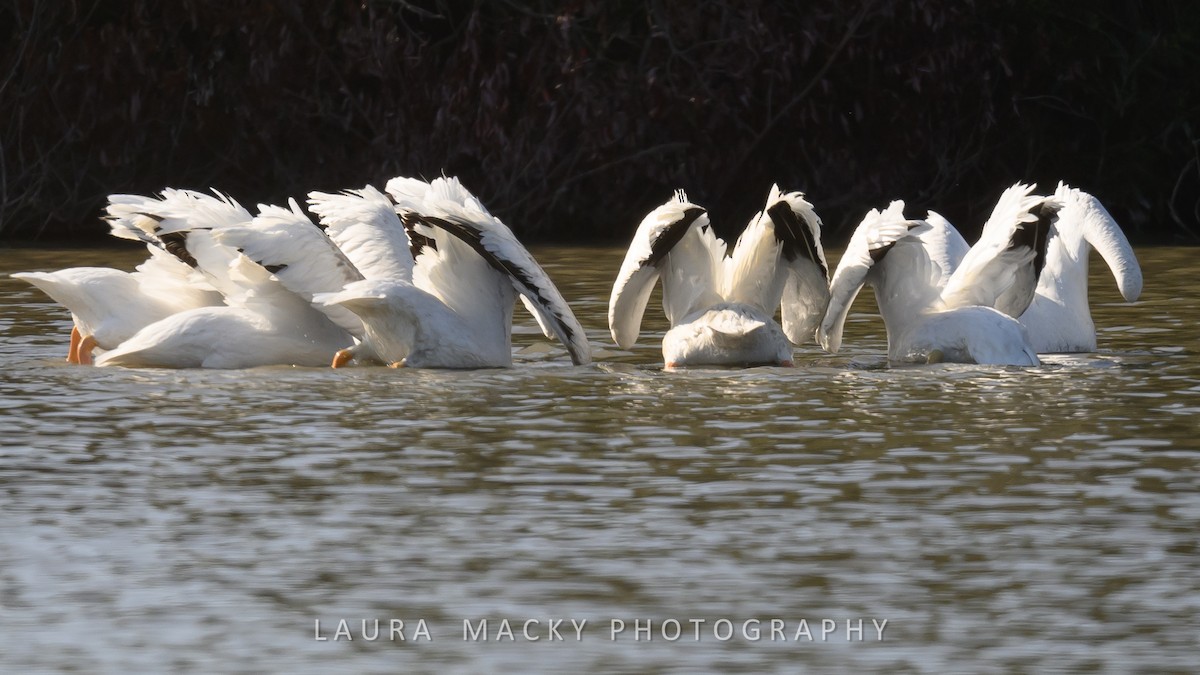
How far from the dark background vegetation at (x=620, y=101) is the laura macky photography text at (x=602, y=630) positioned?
15.8m

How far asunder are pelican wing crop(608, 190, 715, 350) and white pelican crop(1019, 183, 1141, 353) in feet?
5.42

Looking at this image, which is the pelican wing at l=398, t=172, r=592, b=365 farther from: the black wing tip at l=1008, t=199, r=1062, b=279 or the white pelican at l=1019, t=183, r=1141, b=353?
the white pelican at l=1019, t=183, r=1141, b=353

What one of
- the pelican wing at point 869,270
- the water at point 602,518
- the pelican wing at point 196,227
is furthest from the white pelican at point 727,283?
the pelican wing at point 196,227

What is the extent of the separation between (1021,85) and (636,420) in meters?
14.1

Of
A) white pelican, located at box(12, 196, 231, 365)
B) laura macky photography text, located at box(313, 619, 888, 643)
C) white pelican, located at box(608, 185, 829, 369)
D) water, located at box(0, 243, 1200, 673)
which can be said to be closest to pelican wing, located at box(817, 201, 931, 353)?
white pelican, located at box(608, 185, 829, 369)

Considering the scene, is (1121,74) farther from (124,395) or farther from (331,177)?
(124,395)

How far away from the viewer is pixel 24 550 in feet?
19.3

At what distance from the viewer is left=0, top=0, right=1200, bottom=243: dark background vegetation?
2078 cm

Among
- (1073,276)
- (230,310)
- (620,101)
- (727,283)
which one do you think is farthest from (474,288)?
(620,101)

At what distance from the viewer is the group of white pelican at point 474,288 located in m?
9.90

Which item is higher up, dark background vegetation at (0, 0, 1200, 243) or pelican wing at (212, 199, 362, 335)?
dark background vegetation at (0, 0, 1200, 243)

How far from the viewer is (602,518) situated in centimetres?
628

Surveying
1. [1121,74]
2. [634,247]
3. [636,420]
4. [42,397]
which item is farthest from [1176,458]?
[1121,74]

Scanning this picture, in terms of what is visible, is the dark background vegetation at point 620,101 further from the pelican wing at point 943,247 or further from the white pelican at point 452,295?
the white pelican at point 452,295
